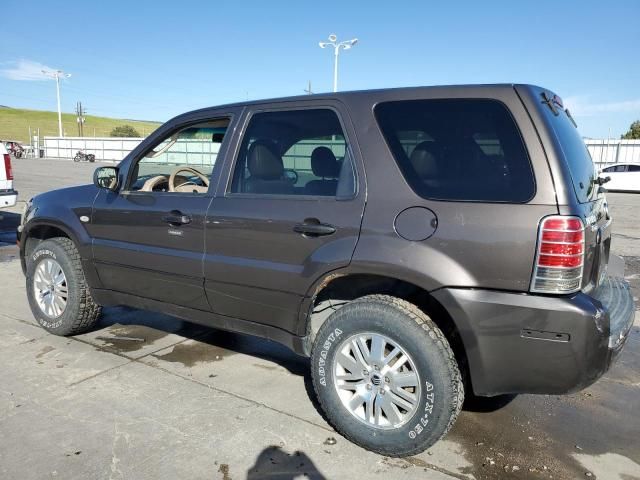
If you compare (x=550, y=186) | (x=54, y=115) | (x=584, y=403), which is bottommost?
(x=584, y=403)

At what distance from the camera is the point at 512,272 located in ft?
7.64

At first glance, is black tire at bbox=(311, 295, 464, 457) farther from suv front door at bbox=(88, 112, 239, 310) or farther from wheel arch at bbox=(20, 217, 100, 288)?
wheel arch at bbox=(20, 217, 100, 288)

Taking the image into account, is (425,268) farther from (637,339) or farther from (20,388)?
(637,339)

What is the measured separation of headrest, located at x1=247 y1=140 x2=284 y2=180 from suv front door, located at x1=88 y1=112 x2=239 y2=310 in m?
0.23

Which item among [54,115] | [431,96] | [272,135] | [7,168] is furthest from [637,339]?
[54,115]

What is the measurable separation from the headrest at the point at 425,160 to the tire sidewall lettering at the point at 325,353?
3.15 ft

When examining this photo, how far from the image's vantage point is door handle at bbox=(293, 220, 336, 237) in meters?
2.80

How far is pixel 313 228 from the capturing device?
9.30 ft

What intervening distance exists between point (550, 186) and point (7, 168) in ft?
29.0

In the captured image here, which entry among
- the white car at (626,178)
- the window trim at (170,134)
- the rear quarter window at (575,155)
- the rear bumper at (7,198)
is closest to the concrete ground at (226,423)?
the window trim at (170,134)

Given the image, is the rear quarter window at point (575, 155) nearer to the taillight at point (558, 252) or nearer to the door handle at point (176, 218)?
the taillight at point (558, 252)

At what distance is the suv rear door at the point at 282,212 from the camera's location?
2.83 m

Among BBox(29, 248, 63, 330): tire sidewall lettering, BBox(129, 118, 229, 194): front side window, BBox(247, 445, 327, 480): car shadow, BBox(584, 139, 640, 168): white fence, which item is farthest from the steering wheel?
BBox(584, 139, 640, 168): white fence

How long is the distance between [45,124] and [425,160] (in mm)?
105590
